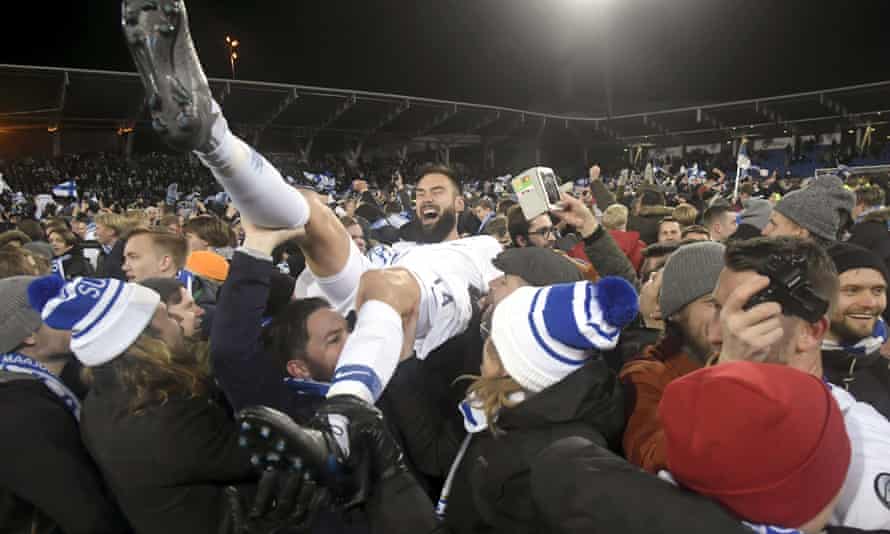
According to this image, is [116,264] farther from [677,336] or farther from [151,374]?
[677,336]

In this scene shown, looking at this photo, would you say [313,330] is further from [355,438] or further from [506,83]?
[506,83]

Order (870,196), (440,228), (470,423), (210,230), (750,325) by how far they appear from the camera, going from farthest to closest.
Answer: (870,196), (210,230), (440,228), (470,423), (750,325)

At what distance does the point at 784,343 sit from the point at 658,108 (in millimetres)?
35961

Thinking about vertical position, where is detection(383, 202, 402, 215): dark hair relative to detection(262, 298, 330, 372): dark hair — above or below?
below

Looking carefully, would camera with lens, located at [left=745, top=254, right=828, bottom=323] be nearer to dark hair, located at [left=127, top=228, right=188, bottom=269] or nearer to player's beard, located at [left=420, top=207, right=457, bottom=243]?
player's beard, located at [left=420, top=207, right=457, bottom=243]

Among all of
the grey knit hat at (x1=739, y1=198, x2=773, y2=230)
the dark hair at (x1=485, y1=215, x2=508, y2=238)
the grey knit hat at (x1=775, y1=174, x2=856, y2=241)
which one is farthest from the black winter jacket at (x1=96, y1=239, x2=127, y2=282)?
the grey knit hat at (x1=739, y1=198, x2=773, y2=230)

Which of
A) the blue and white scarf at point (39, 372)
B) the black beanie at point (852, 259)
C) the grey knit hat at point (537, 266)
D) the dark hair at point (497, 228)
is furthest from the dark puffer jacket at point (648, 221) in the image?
the blue and white scarf at point (39, 372)

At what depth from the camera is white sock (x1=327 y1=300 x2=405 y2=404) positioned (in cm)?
166

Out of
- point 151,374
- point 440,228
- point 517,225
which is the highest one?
point 440,228

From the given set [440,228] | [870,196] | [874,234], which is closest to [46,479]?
[440,228]

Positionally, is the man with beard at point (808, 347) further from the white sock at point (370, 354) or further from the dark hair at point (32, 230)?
the dark hair at point (32, 230)

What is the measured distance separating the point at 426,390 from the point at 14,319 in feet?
5.26

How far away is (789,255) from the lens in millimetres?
1724

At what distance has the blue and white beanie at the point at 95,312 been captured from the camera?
2.00 meters
